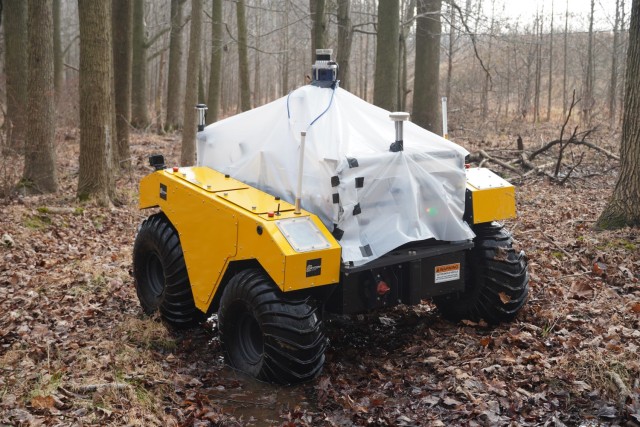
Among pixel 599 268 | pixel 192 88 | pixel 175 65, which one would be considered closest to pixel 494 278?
pixel 599 268

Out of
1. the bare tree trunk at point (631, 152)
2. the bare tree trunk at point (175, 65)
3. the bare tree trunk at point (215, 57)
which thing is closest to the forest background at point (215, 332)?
the bare tree trunk at point (631, 152)

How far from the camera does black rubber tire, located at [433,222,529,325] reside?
18.9 feet

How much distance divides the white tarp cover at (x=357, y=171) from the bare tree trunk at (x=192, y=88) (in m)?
8.33

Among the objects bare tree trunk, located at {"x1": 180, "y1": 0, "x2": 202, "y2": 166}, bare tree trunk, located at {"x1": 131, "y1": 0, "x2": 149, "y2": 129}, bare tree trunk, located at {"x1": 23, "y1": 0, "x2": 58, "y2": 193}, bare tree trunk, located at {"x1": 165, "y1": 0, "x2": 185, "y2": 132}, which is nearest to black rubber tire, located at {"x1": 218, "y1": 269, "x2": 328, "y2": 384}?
bare tree trunk, located at {"x1": 23, "y1": 0, "x2": 58, "y2": 193}

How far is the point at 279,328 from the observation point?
481 cm

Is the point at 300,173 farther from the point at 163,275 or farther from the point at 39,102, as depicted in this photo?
the point at 39,102

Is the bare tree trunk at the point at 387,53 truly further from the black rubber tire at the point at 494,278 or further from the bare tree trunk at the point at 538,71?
the bare tree trunk at the point at 538,71

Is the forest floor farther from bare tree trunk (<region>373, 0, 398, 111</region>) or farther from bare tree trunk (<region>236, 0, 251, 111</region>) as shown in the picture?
bare tree trunk (<region>236, 0, 251, 111</region>)

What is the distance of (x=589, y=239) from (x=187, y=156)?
9.06 meters

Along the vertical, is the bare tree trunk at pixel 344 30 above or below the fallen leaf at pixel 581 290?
above

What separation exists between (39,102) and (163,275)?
20.1ft

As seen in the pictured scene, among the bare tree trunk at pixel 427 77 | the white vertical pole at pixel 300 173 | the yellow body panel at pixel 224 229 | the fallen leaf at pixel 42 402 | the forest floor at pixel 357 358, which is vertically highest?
the bare tree trunk at pixel 427 77

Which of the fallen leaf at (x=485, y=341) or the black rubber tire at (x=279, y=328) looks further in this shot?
the fallen leaf at (x=485, y=341)

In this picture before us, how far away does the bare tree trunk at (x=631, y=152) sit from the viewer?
320 inches
